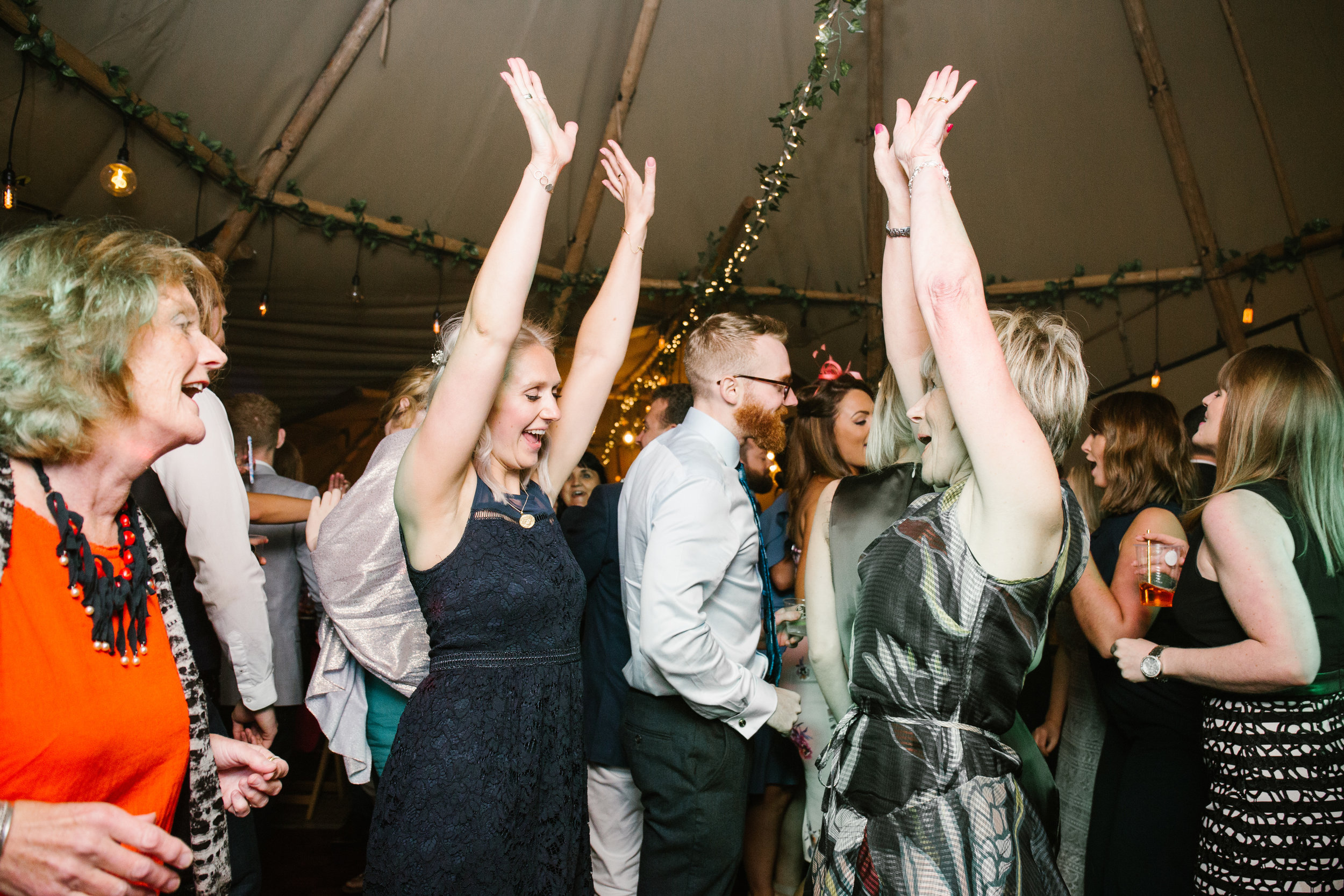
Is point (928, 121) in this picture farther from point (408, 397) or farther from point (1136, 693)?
point (408, 397)

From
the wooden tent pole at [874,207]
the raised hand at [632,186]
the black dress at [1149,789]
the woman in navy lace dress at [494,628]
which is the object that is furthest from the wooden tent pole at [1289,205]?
the woman in navy lace dress at [494,628]

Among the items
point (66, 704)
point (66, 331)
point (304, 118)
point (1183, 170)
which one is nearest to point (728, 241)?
point (304, 118)

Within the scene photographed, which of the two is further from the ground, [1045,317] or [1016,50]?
[1016,50]

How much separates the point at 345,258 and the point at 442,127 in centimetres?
99

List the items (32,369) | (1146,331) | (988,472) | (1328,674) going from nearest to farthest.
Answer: (32,369)
(988,472)
(1328,674)
(1146,331)

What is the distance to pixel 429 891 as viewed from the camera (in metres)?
1.34

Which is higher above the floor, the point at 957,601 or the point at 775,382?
the point at 775,382

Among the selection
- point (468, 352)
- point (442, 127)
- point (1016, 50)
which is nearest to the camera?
point (468, 352)

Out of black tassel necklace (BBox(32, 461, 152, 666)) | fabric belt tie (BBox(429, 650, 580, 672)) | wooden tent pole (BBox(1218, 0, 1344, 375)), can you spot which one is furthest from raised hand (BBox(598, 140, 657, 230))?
wooden tent pole (BBox(1218, 0, 1344, 375))

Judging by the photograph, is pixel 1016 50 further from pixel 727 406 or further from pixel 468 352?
pixel 468 352

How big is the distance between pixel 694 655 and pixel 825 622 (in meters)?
0.31

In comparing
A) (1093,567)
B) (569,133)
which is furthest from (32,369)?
A: (1093,567)

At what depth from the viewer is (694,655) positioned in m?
1.82

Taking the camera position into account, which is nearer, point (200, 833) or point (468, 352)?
point (200, 833)
